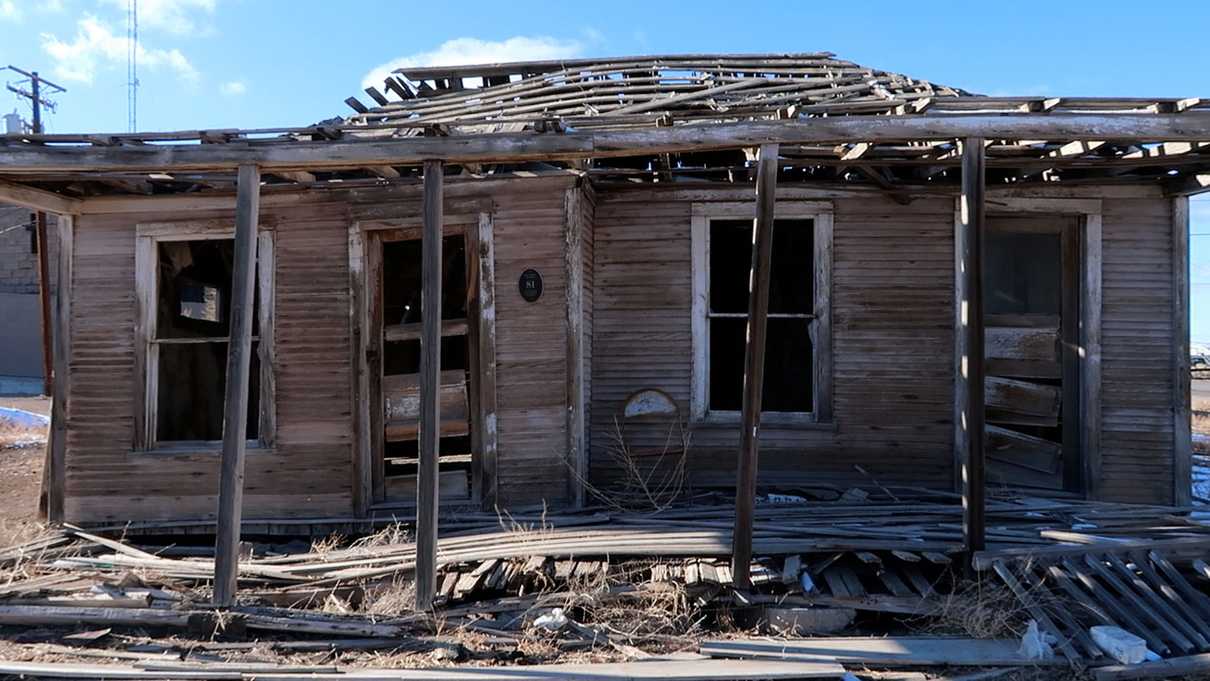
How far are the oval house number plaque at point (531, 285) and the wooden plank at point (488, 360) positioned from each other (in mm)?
262

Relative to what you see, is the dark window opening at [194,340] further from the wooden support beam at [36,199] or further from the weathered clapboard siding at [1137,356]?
the weathered clapboard siding at [1137,356]

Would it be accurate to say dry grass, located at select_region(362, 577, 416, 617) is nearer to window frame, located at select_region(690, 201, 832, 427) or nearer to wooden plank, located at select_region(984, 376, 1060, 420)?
window frame, located at select_region(690, 201, 832, 427)

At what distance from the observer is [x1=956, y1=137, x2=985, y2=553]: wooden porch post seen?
4.97 m

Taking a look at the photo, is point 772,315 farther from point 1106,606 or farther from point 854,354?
point 1106,606

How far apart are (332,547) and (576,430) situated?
6.78 feet

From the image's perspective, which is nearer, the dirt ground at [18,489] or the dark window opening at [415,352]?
the dark window opening at [415,352]

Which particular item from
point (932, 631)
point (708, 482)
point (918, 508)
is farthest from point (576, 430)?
point (932, 631)

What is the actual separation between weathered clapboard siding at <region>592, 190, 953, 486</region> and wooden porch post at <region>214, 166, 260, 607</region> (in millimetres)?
3153

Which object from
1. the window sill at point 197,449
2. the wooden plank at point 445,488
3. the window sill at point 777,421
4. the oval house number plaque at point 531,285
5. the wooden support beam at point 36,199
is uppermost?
the wooden support beam at point 36,199

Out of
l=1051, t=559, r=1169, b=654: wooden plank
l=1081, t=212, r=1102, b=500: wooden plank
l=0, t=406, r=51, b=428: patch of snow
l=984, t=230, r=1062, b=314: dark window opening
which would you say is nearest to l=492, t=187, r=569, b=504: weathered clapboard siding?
l=1051, t=559, r=1169, b=654: wooden plank

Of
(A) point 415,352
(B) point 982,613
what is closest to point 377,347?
(A) point 415,352

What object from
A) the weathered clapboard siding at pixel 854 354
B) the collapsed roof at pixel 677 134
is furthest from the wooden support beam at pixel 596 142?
the weathered clapboard siding at pixel 854 354

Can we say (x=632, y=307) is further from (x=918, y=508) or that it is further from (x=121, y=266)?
(x=121, y=266)

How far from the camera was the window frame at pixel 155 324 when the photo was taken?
23.9 ft
